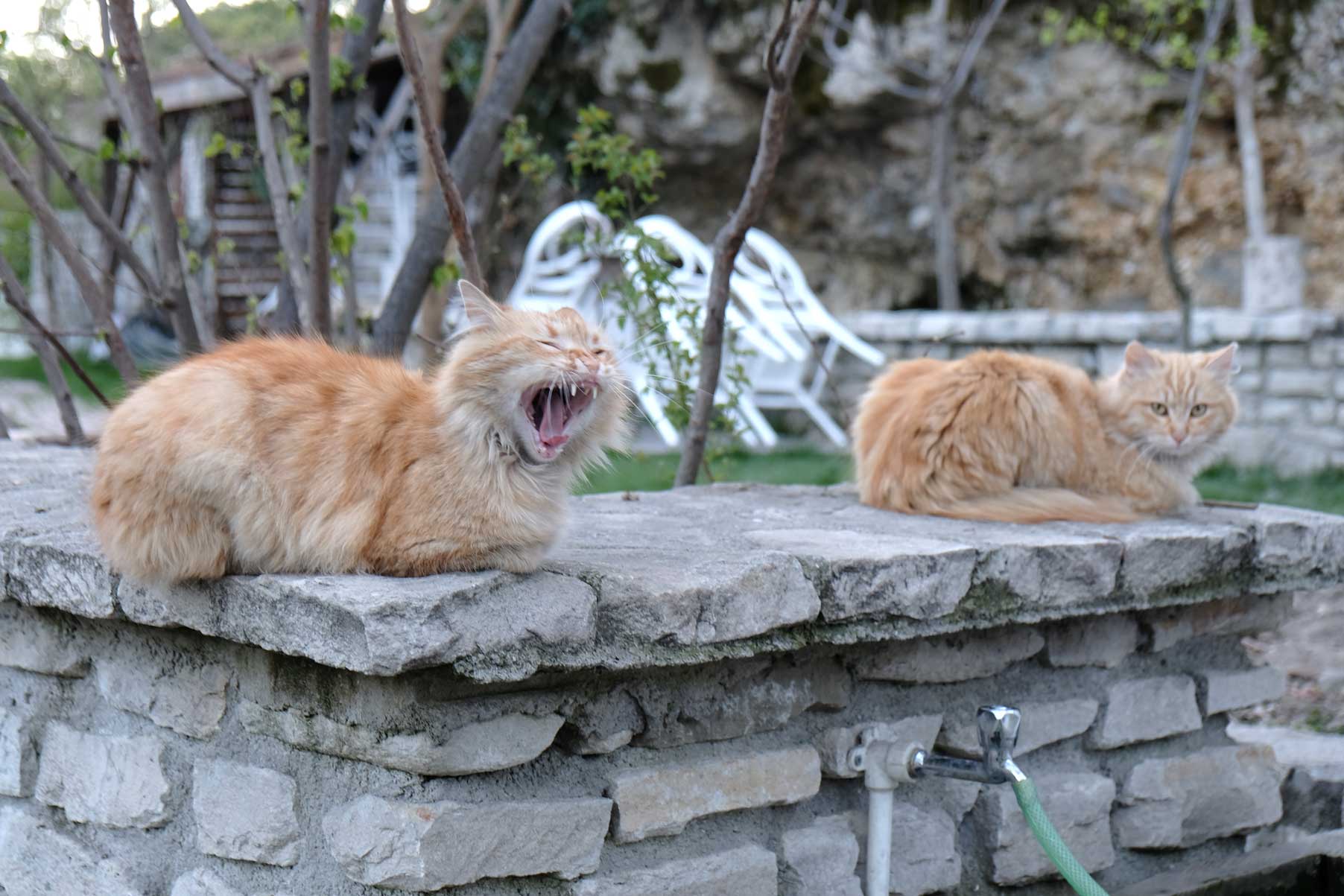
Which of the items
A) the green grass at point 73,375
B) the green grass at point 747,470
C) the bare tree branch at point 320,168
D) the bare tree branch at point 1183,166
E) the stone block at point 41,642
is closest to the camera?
the stone block at point 41,642

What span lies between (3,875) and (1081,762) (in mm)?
2217

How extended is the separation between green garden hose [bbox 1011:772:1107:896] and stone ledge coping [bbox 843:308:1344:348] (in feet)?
16.0

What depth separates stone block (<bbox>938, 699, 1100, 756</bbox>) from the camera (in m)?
2.56

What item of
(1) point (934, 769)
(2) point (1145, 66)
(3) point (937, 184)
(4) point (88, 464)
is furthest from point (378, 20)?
(2) point (1145, 66)

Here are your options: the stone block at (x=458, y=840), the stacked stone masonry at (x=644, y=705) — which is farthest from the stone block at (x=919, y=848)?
the stone block at (x=458, y=840)

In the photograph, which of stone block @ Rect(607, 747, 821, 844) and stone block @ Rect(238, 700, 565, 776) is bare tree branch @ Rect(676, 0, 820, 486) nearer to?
stone block @ Rect(607, 747, 821, 844)

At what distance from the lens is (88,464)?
10.5 feet

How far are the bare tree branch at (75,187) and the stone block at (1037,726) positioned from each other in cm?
231

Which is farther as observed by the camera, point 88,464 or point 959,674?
point 88,464

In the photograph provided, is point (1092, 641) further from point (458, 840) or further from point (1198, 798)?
point (458, 840)

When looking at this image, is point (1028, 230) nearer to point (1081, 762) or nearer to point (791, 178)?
point (791, 178)

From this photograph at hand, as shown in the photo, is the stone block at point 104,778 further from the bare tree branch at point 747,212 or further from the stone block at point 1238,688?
the stone block at point 1238,688

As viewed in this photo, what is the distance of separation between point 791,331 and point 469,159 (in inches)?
220

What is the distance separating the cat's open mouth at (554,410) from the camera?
6.15 feet
